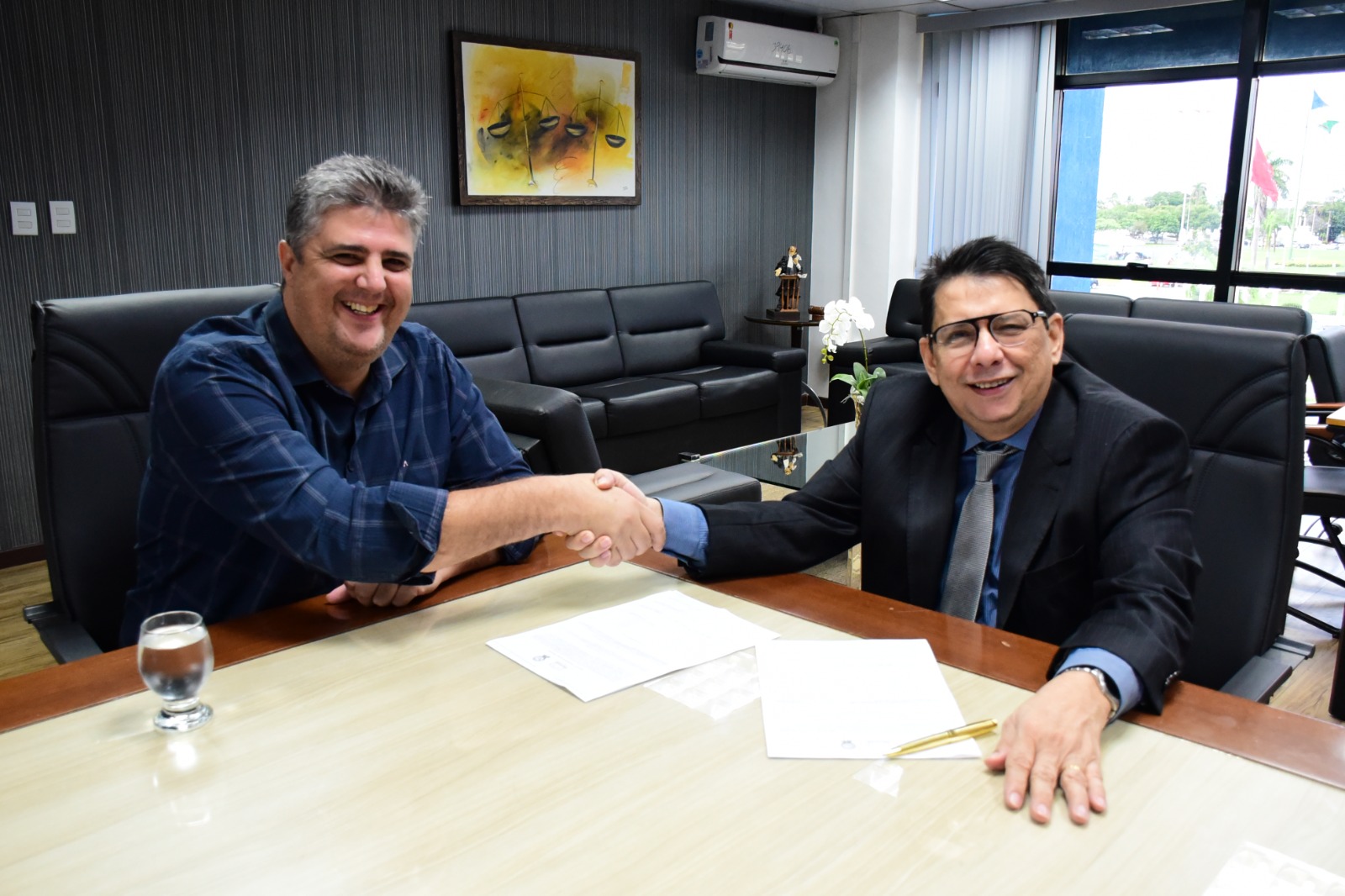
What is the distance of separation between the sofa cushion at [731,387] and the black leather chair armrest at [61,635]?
3.62m

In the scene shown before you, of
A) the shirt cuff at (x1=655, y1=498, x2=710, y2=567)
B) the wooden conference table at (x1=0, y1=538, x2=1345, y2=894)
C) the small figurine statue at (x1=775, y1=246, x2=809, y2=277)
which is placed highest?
the small figurine statue at (x1=775, y1=246, x2=809, y2=277)

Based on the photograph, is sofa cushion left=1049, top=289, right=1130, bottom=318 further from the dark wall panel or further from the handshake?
the dark wall panel

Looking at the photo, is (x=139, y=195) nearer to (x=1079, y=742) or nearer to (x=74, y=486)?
(x=74, y=486)

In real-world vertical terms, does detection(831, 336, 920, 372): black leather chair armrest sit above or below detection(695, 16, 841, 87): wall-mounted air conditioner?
below

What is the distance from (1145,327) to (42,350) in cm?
177

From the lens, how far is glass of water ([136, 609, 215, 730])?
1034 millimetres

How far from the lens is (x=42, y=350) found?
159 cm

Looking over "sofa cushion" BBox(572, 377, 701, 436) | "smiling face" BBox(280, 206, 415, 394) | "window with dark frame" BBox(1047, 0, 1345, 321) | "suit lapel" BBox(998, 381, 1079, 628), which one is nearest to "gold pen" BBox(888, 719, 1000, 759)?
"suit lapel" BBox(998, 381, 1079, 628)

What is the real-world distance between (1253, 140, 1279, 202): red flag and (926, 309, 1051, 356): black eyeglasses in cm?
479

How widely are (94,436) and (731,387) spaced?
371cm

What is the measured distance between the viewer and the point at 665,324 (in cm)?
556

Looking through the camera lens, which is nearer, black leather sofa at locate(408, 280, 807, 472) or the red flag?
black leather sofa at locate(408, 280, 807, 472)

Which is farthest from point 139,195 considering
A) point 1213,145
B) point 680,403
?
point 1213,145

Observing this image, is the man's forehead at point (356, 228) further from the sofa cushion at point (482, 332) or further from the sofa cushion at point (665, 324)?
the sofa cushion at point (665, 324)
